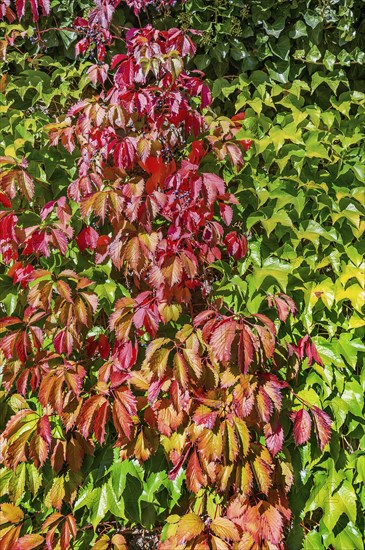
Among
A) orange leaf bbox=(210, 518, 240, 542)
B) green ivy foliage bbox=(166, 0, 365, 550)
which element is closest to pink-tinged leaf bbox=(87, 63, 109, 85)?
green ivy foliage bbox=(166, 0, 365, 550)

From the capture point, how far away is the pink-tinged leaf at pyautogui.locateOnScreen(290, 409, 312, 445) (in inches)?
68.7

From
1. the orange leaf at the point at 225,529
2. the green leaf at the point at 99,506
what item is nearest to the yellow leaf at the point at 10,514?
the green leaf at the point at 99,506

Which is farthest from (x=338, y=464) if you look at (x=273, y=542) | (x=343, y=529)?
(x=273, y=542)

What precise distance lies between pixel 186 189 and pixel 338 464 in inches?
45.9

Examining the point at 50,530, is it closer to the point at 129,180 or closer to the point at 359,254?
the point at 129,180

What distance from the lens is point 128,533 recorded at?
2.13m

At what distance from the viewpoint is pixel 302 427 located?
1.76 metres

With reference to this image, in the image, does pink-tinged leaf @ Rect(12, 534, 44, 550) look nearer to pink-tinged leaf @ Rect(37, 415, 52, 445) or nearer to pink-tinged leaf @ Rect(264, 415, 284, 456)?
pink-tinged leaf @ Rect(37, 415, 52, 445)

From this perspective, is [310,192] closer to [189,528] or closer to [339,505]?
[339,505]

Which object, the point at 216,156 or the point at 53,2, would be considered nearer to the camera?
the point at 216,156

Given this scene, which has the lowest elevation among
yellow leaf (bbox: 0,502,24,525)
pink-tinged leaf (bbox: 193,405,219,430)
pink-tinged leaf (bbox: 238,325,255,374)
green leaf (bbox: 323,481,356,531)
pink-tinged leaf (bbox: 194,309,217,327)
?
yellow leaf (bbox: 0,502,24,525)

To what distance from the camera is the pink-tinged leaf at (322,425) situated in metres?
1.72

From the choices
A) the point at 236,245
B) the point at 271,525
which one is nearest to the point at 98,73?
the point at 236,245

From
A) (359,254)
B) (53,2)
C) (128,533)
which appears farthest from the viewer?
(53,2)
